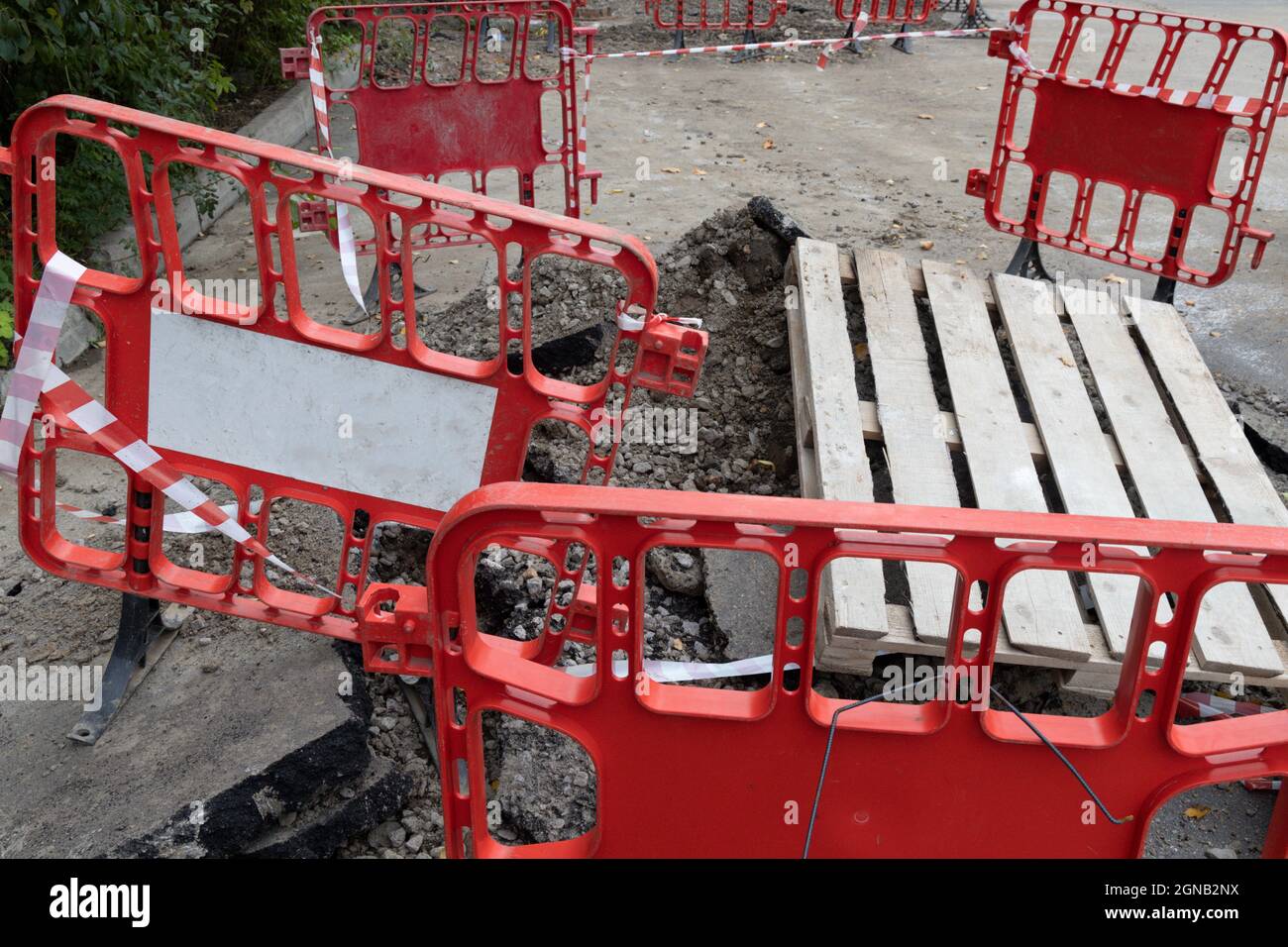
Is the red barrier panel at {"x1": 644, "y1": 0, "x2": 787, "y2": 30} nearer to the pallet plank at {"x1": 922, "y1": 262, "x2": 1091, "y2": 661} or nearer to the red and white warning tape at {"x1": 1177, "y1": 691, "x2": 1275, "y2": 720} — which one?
the pallet plank at {"x1": 922, "y1": 262, "x2": 1091, "y2": 661}

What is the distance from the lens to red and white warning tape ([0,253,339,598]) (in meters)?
2.92

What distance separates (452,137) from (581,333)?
6.65 ft

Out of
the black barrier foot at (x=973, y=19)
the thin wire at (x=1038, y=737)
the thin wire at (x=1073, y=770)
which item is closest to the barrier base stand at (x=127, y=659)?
the thin wire at (x=1038, y=737)

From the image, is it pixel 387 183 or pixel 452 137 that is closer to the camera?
pixel 387 183

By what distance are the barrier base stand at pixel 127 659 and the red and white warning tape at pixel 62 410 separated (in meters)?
0.50

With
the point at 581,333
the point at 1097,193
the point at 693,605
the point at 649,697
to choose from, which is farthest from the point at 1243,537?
the point at 1097,193

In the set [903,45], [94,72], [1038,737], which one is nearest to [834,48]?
[903,45]

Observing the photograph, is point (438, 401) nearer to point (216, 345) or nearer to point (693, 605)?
point (216, 345)

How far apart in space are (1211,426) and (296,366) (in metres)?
3.55

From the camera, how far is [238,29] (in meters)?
9.27

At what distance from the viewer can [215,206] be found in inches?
286

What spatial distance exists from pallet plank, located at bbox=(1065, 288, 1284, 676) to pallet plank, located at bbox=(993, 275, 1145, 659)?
104 millimetres

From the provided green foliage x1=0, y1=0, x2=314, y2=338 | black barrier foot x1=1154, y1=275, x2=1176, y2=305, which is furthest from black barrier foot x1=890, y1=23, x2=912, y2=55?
green foliage x1=0, y1=0, x2=314, y2=338
